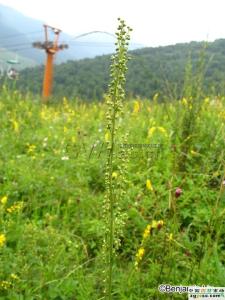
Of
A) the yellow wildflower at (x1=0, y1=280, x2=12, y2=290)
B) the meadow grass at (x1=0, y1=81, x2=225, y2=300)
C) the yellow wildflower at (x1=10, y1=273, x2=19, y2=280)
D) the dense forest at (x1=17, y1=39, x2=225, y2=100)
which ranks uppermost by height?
the dense forest at (x1=17, y1=39, x2=225, y2=100)

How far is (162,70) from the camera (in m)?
4.54

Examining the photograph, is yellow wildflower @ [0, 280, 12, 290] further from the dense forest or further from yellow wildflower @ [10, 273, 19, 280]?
the dense forest

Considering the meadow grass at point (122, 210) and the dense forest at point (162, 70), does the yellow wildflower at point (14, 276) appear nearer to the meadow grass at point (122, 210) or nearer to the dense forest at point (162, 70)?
the meadow grass at point (122, 210)

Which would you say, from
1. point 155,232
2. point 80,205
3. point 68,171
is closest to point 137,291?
point 155,232

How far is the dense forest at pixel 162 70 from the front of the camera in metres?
4.58

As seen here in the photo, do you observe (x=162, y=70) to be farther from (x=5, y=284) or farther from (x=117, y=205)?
(x=117, y=205)

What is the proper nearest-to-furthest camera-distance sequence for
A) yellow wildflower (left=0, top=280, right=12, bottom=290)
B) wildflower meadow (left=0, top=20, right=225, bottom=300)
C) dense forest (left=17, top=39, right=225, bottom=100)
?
wildflower meadow (left=0, top=20, right=225, bottom=300) → yellow wildflower (left=0, top=280, right=12, bottom=290) → dense forest (left=17, top=39, right=225, bottom=100)

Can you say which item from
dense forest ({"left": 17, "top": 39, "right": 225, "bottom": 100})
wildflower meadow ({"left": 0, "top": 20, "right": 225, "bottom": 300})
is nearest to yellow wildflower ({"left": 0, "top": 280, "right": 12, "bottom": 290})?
wildflower meadow ({"left": 0, "top": 20, "right": 225, "bottom": 300})

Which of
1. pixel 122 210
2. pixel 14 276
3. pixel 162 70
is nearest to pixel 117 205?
pixel 14 276

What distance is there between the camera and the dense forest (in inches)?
180

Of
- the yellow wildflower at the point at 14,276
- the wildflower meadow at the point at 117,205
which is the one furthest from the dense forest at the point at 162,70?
the yellow wildflower at the point at 14,276

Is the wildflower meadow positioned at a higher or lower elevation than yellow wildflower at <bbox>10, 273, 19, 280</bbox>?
higher

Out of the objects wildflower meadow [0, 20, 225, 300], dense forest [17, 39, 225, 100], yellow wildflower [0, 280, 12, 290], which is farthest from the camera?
dense forest [17, 39, 225, 100]

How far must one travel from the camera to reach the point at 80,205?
3189 millimetres
